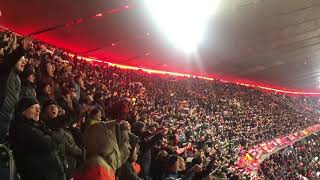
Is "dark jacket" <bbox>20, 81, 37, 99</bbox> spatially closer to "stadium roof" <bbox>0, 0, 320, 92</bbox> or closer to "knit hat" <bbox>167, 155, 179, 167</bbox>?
"knit hat" <bbox>167, 155, 179, 167</bbox>

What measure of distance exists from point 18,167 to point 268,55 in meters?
25.5

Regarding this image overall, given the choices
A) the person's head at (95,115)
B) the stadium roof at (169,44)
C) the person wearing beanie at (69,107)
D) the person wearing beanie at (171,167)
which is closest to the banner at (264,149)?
the stadium roof at (169,44)

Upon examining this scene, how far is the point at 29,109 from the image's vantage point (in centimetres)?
414

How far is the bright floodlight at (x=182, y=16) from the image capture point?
16109mm

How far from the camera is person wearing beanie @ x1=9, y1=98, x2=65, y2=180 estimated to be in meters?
3.93

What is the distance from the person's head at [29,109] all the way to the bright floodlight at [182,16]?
36.8ft

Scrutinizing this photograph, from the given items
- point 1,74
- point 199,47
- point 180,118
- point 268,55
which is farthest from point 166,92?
point 1,74

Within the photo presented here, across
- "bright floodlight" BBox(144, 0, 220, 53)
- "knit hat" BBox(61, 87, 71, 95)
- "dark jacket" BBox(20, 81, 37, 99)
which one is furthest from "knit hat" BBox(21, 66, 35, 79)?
"bright floodlight" BBox(144, 0, 220, 53)

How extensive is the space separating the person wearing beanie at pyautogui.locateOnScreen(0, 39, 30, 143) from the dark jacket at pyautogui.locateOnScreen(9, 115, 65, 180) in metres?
0.15

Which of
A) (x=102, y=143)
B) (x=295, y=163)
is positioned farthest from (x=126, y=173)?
(x=295, y=163)

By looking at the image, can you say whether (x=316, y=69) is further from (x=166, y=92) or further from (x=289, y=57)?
(x=166, y=92)

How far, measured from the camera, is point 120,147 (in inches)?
164

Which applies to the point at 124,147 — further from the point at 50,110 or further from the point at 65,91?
the point at 65,91

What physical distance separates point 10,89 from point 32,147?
990mm
